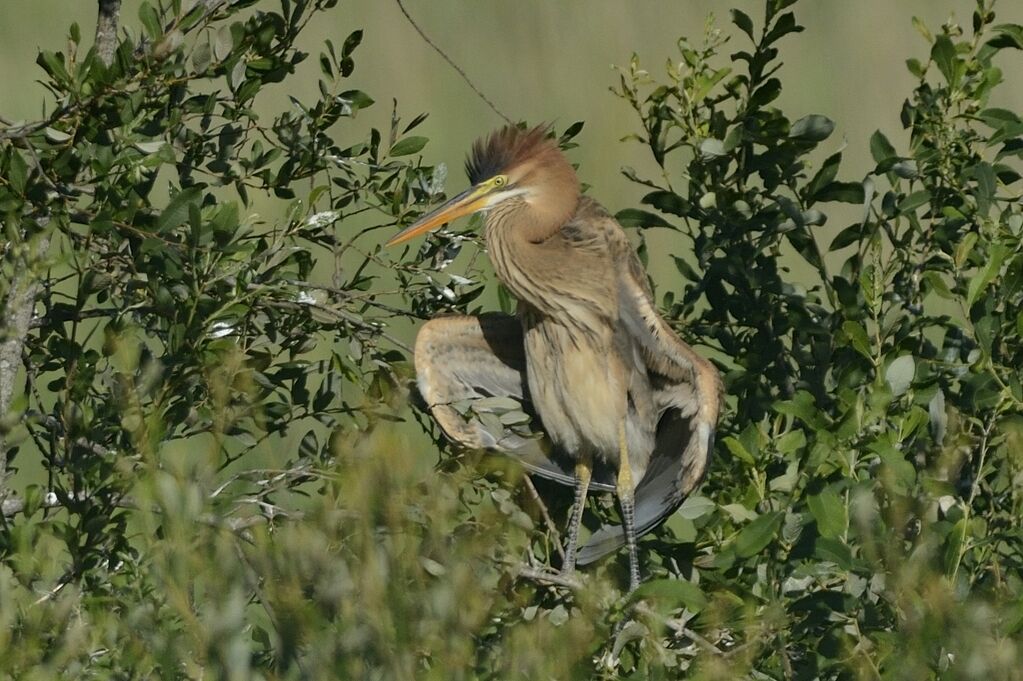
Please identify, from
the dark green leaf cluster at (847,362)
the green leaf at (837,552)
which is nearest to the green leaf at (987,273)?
the dark green leaf cluster at (847,362)

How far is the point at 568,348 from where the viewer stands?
3676mm

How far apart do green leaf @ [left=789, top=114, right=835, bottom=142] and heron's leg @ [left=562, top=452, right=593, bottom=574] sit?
894 millimetres

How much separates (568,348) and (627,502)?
0.38m

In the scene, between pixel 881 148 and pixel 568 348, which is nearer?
pixel 881 148

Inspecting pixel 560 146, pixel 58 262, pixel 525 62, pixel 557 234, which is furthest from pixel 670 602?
pixel 525 62

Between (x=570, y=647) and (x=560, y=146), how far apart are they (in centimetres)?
190

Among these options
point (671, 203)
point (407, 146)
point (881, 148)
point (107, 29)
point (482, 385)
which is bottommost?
point (482, 385)

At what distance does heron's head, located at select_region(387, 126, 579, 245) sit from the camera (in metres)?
3.69

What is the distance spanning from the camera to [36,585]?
2.37 metres

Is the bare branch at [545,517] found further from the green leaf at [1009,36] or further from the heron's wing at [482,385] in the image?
the green leaf at [1009,36]

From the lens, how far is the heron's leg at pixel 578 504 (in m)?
3.29

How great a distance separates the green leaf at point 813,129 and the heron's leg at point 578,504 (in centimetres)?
89

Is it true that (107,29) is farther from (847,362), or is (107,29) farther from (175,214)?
(847,362)

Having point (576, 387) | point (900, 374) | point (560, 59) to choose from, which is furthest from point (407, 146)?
point (560, 59)
